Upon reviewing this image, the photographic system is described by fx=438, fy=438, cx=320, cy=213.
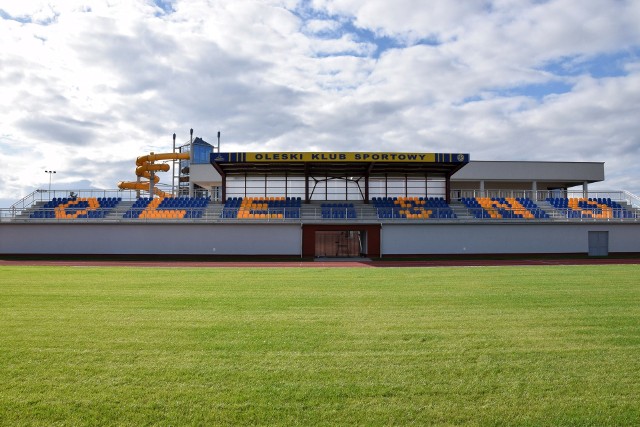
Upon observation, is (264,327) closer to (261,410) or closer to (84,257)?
(261,410)

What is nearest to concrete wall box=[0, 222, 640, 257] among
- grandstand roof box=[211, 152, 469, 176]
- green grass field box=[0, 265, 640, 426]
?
grandstand roof box=[211, 152, 469, 176]

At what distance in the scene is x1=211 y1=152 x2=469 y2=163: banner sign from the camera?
99.8 feet

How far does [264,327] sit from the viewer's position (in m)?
8.04

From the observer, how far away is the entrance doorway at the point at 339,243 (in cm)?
3653

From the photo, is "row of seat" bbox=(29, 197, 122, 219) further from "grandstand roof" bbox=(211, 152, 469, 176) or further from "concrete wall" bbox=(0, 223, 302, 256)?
"grandstand roof" bbox=(211, 152, 469, 176)

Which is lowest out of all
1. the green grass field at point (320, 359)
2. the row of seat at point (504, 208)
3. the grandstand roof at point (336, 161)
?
the green grass field at point (320, 359)

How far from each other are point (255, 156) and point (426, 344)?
2541 centimetres

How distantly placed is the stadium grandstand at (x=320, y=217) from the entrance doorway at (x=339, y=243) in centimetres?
388

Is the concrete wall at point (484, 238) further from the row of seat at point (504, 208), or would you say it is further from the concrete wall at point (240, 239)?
the row of seat at point (504, 208)

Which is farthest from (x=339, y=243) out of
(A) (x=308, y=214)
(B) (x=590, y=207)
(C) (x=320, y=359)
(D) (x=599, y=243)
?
(C) (x=320, y=359)

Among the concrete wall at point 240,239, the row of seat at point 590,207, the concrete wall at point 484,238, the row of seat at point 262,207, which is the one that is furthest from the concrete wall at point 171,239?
the row of seat at point 590,207

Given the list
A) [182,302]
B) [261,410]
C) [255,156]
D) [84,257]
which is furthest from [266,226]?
[261,410]

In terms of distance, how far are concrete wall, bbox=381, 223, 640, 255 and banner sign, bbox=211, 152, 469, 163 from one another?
15.3 ft

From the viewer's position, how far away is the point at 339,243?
3800 cm
